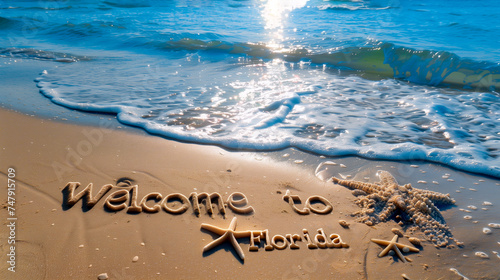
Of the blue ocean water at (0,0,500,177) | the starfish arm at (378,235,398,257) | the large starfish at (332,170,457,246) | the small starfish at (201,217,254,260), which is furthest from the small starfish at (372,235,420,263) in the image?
the blue ocean water at (0,0,500,177)

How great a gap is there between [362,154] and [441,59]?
5744mm

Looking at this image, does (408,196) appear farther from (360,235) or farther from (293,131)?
(293,131)

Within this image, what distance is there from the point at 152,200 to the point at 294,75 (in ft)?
17.5

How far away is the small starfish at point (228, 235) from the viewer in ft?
8.48

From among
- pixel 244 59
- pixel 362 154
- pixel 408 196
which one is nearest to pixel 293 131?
pixel 362 154

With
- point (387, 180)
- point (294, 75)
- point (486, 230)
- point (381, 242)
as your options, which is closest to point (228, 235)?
point (381, 242)

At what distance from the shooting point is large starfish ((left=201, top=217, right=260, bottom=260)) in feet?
8.48

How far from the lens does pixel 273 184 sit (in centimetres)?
348

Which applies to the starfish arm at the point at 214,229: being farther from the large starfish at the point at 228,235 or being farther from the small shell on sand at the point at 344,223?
the small shell on sand at the point at 344,223

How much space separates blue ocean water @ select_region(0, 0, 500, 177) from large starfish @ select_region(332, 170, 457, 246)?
2.85 ft

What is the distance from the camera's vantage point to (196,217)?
9.69 ft

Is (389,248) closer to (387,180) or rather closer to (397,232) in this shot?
Result: (397,232)

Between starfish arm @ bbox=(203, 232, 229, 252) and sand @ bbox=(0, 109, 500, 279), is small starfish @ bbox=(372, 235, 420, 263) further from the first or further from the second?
starfish arm @ bbox=(203, 232, 229, 252)

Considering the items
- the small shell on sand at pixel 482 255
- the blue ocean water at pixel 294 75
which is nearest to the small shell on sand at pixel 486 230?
the small shell on sand at pixel 482 255
